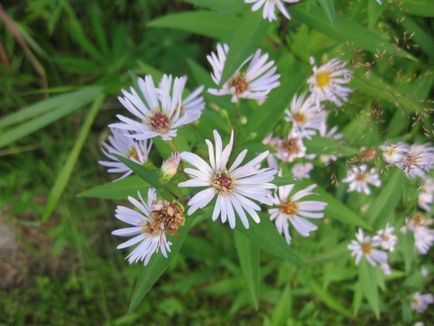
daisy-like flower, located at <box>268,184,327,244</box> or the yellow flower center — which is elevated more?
the yellow flower center

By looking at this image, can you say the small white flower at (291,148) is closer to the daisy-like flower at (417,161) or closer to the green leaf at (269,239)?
the daisy-like flower at (417,161)

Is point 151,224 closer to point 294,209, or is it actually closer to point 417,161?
point 294,209

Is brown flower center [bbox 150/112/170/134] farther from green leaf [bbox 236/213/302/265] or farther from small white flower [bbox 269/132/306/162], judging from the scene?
small white flower [bbox 269/132/306/162]

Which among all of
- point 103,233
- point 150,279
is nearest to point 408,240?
point 150,279

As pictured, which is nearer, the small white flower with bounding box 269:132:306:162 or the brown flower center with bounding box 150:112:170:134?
the brown flower center with bounding box 150:112:170:134

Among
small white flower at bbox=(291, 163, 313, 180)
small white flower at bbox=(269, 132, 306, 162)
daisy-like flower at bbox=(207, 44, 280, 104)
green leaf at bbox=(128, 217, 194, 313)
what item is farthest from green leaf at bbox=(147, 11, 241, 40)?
green leaf at bbox=(128, 217, 194, 313)
